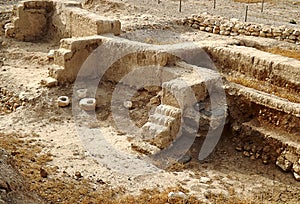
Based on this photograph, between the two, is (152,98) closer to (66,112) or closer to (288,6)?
(66,112)

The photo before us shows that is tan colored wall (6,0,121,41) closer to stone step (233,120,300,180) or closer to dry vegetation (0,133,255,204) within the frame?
dry vegetation (0,133,255,204)

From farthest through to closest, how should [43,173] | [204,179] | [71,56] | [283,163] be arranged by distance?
[71,56] < [283,163] < [204,179] < [43,173]

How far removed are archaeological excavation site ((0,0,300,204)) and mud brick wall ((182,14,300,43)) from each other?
0.16 feet

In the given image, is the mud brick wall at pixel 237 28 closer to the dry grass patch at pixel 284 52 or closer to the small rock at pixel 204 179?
the dry grass patch at pixel 284 52

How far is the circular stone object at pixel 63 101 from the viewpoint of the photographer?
10.9m

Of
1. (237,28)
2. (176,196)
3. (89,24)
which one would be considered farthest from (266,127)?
(237,28)

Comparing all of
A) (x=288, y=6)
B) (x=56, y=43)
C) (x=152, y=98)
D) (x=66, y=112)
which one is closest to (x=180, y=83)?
(x=152, y=98)

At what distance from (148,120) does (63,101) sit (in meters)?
2.66

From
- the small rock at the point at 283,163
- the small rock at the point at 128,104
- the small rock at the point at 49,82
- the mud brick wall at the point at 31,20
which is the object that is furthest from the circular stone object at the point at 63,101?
the mud brick wall at the point at 31,20

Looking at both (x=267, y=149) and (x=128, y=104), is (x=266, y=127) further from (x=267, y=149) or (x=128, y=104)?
(x=128, y=104)

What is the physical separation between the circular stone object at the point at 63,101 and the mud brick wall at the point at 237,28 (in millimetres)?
6579

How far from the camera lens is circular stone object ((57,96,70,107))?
10.9 meters

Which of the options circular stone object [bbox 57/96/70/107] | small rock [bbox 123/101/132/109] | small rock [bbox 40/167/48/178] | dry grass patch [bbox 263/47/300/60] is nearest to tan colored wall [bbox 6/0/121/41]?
circular stone object [bbox 57/96/70/107]

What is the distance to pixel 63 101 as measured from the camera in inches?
432
